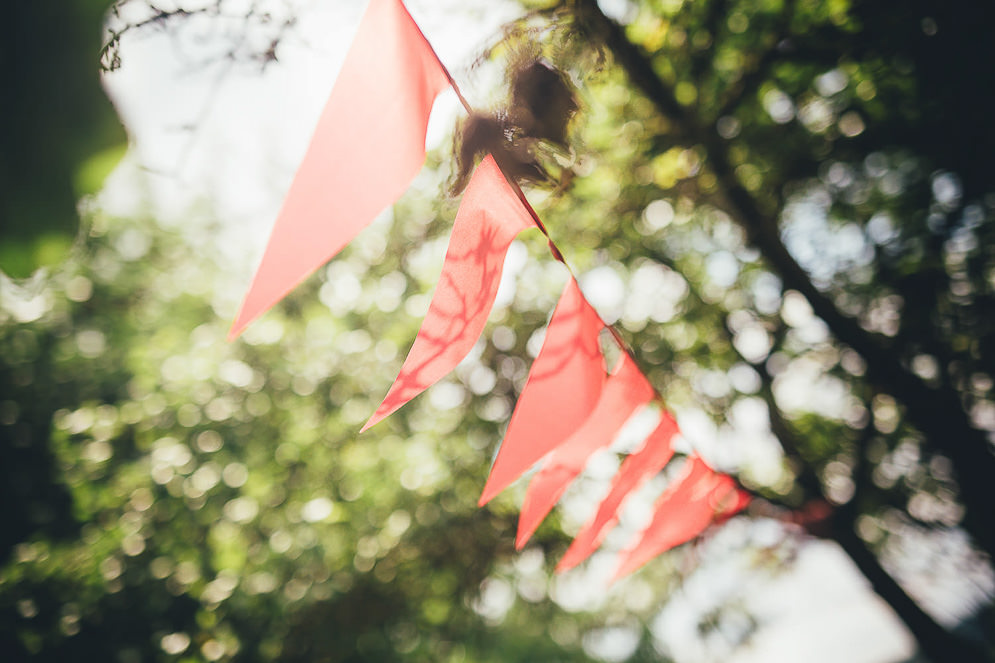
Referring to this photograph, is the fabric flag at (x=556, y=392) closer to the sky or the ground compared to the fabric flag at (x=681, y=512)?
closer to the sky

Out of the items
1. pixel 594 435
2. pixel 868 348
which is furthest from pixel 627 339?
pixel 594 435

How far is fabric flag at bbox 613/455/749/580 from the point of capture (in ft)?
6.48

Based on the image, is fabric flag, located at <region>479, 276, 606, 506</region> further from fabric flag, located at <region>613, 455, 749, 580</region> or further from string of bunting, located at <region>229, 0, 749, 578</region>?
fabric flag, located at <region>613, 455, 749, 580</region>

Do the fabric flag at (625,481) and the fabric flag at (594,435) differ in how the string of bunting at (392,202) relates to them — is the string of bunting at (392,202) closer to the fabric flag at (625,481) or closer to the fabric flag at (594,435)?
the fabric flag at (594,435)

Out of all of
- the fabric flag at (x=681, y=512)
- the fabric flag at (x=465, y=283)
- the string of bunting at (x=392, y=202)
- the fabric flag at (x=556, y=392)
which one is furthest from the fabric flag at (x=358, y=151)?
the fabric flag at (x=681, y=512)

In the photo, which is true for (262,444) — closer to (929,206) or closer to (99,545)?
(99,545)

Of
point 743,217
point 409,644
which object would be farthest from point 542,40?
point 409,644

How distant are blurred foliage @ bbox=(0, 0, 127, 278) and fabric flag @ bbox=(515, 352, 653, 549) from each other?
1.33m

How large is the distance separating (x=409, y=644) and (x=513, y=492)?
69.7 inches

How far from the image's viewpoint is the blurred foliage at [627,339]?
87.3 inches

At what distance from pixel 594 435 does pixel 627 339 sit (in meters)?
2.43

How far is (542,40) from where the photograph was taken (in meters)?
1.48

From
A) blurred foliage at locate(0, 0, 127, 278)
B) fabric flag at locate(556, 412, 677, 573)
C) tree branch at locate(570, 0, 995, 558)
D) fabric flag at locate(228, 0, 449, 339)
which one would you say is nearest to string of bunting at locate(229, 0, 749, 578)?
fabric flag at locate(228, 0, 449, 339)

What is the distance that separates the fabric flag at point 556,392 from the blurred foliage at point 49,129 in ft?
3.14
